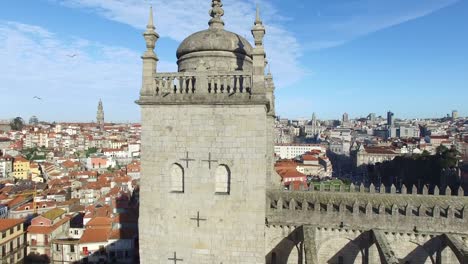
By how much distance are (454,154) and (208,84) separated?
7895 centimetres

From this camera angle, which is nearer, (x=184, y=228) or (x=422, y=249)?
(x=184, y=228)

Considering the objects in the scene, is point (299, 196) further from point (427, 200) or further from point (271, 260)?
point (427, 200)

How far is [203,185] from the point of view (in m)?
12.5

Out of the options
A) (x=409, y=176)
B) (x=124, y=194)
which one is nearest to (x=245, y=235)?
(x=124, y=194)

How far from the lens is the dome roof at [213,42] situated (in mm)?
13330

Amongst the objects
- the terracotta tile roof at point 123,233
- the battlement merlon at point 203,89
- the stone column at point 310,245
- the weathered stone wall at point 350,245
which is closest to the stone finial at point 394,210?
the weathered stone wall at point 350,245

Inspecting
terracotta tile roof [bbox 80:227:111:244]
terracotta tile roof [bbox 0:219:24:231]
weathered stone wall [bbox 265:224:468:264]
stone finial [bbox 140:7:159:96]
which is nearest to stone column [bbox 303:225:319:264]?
weathered stone wall [bbox 265:224:468:264]

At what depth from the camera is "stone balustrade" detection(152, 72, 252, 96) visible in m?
12.1

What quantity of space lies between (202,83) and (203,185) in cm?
349

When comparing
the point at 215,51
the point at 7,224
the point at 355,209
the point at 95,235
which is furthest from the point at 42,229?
the point at 355,209

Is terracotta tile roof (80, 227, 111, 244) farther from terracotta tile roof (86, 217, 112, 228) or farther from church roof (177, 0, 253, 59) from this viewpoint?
church roof (177, 0, 253, 59)

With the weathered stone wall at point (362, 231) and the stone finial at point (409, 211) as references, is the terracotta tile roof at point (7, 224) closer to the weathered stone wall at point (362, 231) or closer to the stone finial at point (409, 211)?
the weathered stone wall at point (362, 231)

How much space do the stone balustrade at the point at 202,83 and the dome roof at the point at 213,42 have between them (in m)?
1.60

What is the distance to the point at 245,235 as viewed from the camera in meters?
12.4
